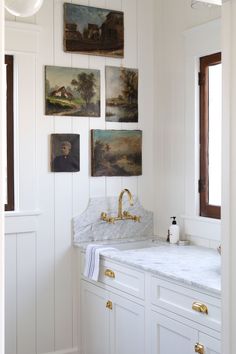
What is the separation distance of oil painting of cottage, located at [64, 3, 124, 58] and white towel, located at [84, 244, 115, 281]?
1363 mm

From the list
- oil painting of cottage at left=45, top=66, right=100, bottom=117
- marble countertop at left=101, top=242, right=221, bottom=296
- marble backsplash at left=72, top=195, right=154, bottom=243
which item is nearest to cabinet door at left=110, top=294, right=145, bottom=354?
marble countertop at left=101, top=242, right=221, bottom=296

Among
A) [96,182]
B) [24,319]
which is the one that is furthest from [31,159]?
[24,319]

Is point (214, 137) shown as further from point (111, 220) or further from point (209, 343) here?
point (209, 343)

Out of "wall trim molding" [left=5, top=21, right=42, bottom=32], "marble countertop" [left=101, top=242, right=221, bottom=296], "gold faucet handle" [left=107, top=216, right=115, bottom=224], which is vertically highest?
"wall trim molding" [left=5, top=21, right=42, bottom=32]

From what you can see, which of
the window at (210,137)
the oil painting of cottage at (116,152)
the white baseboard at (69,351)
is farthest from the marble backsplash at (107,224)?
the white baseboard at (69,351)

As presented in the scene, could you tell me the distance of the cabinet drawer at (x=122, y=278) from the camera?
2.80 metres

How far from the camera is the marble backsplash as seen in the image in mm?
3541

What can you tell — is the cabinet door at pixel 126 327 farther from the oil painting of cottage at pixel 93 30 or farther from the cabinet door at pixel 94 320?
the oil painting of cottage at pixel 93 30

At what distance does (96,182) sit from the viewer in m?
3.61

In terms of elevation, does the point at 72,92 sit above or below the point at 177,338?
above

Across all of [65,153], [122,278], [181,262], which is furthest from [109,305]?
[65,153]

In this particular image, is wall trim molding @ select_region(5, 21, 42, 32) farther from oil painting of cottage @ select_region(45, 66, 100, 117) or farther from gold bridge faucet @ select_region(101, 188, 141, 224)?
gold bridge faucet @ select_region(101, 188, 141, 224)

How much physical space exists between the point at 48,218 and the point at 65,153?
461mm

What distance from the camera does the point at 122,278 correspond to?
2.96 metres
